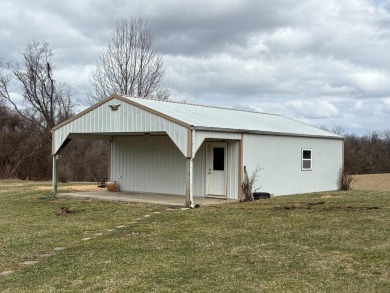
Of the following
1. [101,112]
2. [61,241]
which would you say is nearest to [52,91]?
[101,112]

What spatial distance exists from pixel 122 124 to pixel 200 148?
3.12 meters

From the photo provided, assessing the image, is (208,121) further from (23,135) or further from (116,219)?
(23,135)

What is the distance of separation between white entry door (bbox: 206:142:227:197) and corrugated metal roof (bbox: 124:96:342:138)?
101 centimetres

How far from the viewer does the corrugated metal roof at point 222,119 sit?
16.6 m

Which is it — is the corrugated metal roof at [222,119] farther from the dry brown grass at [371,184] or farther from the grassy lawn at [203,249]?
the dry brown grass at [371,184]

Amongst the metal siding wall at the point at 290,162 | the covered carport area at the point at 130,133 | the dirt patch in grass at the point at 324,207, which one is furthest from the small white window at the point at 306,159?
the dirt patch in grass at the point at 324,207

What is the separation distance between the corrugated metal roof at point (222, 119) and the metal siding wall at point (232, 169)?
727mm

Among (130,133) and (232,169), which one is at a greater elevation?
(130,133)

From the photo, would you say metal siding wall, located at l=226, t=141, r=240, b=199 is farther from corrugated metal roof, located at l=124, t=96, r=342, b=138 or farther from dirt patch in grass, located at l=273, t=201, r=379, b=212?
dirt patch in grass, located at l=273, t=201, r=379, b=212

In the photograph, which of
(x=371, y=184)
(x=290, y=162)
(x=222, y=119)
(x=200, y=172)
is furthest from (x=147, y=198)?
(x=371, y=184)

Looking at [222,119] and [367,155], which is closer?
[222,119]

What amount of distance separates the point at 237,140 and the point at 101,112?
17.0 ft

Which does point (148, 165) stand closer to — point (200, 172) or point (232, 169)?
point (200, 172)

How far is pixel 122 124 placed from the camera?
17297mm
